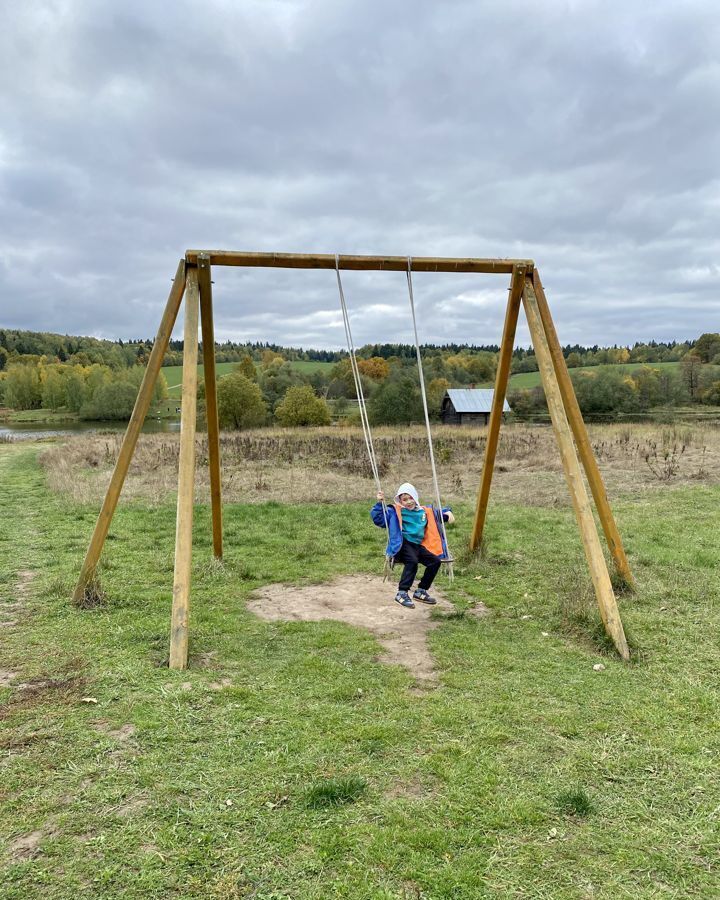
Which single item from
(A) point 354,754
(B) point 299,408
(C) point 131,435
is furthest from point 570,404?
(B) point 299,408

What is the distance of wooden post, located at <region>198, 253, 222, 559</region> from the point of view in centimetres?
623

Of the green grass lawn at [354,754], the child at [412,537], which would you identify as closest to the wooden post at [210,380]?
the green grass lawn at [354,754]

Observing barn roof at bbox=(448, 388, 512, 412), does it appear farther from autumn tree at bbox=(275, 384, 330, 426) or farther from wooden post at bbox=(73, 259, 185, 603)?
wooden post at bbox=(73, 259, 185, 603)

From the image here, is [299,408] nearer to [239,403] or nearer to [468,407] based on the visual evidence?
[239,403]

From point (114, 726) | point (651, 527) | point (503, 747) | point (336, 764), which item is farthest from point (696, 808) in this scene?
point (651, 527)

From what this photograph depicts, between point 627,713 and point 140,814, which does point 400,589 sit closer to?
point 627,713

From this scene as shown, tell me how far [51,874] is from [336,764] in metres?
1.49

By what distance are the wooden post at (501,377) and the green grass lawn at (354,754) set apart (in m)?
1.52

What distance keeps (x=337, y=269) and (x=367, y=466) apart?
463 inches

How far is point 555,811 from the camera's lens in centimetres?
306

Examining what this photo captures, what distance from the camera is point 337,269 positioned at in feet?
20.7

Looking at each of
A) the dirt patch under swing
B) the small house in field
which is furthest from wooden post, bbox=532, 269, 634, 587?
the small house in field

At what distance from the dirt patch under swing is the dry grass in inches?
223

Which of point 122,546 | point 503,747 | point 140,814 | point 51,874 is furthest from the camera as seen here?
point 122,546
